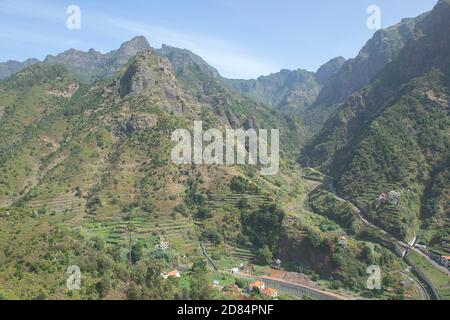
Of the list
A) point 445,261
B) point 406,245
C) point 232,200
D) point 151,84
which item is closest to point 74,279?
point 232,200

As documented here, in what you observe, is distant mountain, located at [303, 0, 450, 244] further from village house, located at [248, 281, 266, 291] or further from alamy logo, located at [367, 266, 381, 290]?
village house, located at [248, 281, 266, 291]

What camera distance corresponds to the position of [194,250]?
72.2 meters

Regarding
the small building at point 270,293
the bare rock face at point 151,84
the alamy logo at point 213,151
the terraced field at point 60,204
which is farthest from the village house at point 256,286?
the bare rock face at point 151,84

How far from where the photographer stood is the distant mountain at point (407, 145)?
89.5m

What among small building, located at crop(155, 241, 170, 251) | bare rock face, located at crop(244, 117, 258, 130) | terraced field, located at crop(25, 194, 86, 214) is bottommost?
small building, located at crop(155, 241, 170, 251)

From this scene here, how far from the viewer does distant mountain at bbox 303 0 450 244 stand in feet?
294

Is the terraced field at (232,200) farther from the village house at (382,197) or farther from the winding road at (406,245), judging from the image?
the village house at (382,197)

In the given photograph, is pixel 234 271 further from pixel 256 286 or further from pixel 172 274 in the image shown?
pixel 172 274

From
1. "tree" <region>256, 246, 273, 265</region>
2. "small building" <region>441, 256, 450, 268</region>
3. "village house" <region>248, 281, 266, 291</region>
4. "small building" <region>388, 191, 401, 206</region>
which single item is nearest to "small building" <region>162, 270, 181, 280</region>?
"village house" <region>248, 281, 266, 291</region>

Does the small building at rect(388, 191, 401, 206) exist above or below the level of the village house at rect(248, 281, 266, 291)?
above

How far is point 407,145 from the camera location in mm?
112062
